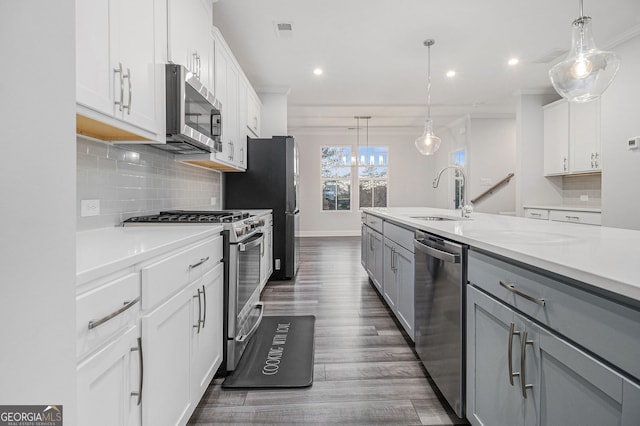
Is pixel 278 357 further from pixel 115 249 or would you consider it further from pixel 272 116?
pixel 272 116

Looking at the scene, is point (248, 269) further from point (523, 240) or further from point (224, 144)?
point (523, 240)

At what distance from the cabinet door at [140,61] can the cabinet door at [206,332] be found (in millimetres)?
853

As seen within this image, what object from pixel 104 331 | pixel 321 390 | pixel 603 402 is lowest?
pixel 321 390

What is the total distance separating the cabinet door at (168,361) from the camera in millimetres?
1144

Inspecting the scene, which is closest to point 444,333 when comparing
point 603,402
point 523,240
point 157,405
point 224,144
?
point 523,240

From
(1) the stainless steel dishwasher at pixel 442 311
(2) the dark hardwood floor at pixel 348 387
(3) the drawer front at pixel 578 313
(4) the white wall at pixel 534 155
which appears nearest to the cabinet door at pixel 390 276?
(2) the dark hardwood floor at pixel 348 387

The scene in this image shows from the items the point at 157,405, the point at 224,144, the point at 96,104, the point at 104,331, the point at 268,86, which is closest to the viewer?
the point at 104,331

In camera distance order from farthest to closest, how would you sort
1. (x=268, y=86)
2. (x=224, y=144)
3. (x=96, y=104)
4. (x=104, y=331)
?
(x=268, y=86) → (x=224, y=144) → (x=96, y=104) → (x=104, y=331)

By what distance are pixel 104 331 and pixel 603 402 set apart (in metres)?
1.22

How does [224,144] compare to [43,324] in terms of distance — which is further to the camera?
[224,144]

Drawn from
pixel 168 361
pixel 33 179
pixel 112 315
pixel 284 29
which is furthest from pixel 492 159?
pixel 33 179

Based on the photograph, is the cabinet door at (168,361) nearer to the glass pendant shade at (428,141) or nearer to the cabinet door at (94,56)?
the cabinet door at (94,56)

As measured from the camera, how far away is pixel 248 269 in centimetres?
241

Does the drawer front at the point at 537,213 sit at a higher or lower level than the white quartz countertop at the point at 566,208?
lower
